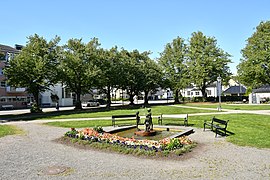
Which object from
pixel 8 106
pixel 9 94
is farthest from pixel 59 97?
pixel 8 106

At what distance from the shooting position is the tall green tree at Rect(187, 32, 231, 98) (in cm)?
5616

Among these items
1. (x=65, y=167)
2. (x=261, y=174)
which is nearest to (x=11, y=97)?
(x=65, y=167)

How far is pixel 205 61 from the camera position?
56.8 m

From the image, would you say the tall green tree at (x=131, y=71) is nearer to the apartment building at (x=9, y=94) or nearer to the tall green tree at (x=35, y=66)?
the tall green tree at (x=35, y=66)

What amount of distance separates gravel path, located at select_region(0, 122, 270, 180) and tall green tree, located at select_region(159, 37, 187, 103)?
149 feet

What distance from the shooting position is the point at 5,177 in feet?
24.9

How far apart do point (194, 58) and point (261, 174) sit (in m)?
53.5

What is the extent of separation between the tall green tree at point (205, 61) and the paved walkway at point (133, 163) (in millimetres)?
45609

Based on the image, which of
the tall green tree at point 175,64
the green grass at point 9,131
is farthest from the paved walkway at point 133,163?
the tall green tree at point 175,64

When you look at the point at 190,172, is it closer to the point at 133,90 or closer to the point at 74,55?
the point at 74,55

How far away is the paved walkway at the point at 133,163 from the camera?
7.66 meters

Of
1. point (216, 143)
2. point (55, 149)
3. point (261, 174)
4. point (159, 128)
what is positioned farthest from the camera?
point (159, 128)

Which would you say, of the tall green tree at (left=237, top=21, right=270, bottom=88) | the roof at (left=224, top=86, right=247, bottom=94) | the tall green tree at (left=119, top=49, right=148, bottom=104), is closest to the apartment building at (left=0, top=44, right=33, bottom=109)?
the tall green tree at (left=119, top=49, right=148, bottom=104)

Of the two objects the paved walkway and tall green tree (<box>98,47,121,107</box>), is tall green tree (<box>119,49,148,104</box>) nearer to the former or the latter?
tall green tree (<box>98,47,121,107</box>)
